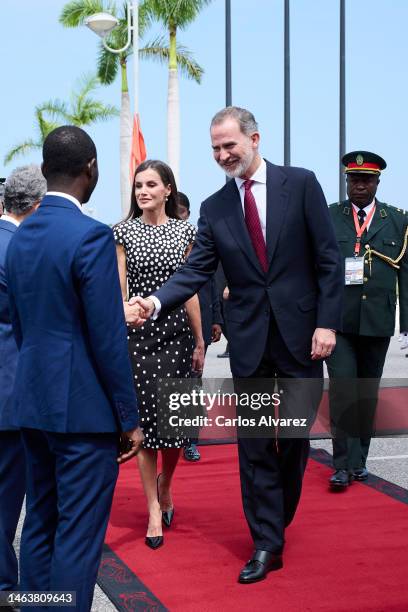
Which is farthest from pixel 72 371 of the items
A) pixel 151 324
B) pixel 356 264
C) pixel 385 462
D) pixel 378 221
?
pixel 385 462

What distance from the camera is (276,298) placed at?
461 cm

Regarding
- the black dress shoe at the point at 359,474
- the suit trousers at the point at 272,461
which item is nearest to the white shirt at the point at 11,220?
the suit trousers at the point at 272,461

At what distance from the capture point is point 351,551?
4.97m

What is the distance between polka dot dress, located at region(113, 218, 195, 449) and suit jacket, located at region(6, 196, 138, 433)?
1.90 meters

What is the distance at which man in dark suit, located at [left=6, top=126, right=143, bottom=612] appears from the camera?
3.17 m

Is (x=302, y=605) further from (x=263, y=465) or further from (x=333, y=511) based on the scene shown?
(x=333, y=511)

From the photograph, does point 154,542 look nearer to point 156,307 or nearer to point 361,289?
point 156,307

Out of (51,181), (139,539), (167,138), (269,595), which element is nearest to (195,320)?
(139,539)

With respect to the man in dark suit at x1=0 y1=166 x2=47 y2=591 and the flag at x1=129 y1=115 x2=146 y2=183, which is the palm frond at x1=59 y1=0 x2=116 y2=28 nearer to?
the flag at x1=129 y1=115 x2=146 y2=183

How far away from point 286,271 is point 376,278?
199cm

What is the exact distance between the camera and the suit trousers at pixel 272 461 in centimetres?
467

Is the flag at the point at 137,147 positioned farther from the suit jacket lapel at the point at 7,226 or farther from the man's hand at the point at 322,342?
the suit jacket lapel at the point at 7,226

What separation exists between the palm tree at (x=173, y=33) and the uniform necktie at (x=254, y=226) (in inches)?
1224

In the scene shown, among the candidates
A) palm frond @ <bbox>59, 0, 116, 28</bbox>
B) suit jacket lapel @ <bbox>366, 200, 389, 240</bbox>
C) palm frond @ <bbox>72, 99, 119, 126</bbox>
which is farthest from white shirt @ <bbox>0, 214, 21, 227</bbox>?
palm frond @ <bbox>72, 99, 119, 126</bbox>
